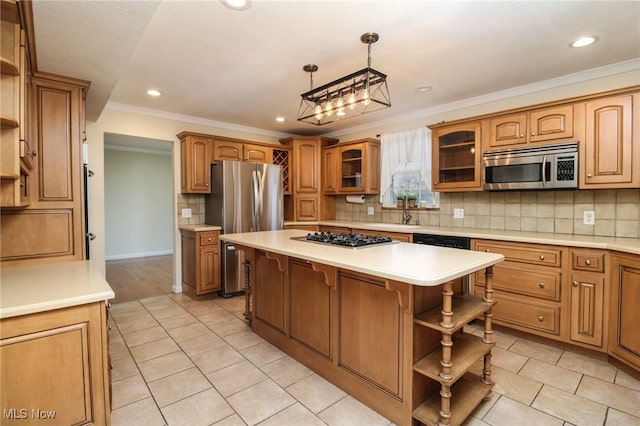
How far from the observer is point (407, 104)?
3957 mm

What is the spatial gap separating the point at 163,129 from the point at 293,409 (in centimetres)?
386

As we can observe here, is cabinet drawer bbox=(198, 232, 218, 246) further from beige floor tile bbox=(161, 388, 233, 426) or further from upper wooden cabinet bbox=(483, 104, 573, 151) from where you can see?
upper wooden cabinet bbox=(483, 104, 573, 151)

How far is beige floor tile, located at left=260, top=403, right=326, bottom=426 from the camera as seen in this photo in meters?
1.79

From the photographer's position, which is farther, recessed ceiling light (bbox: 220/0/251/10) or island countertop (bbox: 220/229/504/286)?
recessed ceiling light (bbox: 220/0/251/10)

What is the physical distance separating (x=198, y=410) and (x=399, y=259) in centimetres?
153

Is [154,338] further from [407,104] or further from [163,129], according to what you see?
[407,104]

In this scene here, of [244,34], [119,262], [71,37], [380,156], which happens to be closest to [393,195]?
[380,156]

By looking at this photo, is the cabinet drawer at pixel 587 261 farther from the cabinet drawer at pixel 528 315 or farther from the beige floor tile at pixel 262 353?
the beige floor tile at pixel 262 353

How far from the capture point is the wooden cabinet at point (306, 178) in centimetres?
510

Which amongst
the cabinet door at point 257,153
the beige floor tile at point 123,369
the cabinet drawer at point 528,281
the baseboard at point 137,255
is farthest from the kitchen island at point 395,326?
the baseboard at point 137,255

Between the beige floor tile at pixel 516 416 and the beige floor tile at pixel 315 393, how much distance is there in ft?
2.92

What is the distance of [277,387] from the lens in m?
2.15

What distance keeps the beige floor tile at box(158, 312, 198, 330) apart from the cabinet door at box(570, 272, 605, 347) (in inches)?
139

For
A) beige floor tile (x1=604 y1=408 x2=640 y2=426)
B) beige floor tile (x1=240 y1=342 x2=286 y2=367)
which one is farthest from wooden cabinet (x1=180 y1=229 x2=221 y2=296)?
beige floor tile (x1=604 y1=408 x2=640 y2=426)
